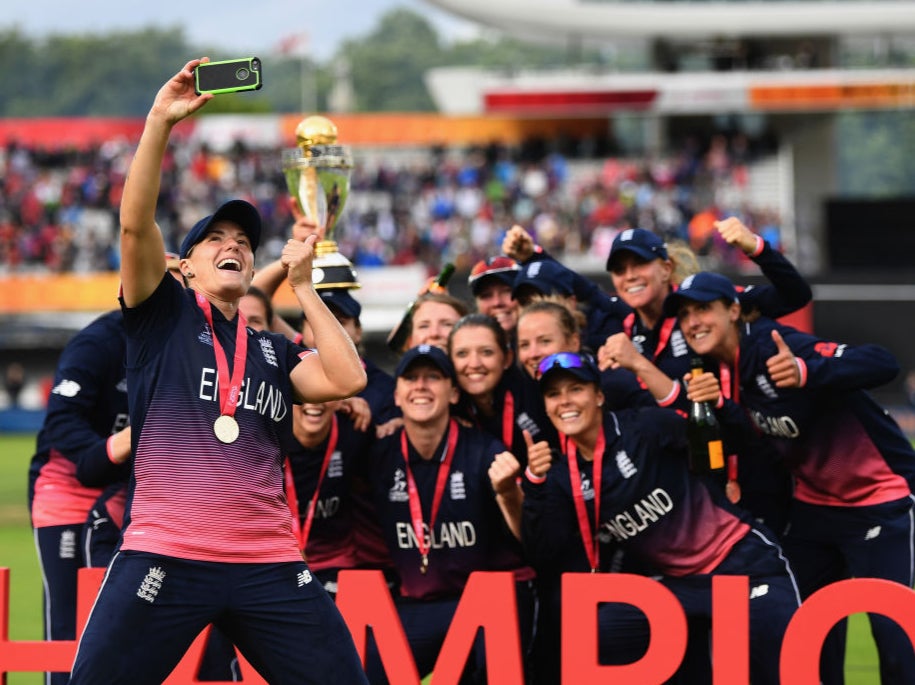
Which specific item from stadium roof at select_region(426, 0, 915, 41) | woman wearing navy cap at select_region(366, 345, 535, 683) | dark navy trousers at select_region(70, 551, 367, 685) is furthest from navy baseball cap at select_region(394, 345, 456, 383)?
stadium roof at select_region(426, 0, 915, 41)

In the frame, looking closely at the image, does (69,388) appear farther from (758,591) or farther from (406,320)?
(758,591)

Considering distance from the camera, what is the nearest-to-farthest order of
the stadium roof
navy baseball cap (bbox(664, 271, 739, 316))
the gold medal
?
1. the gold medal
2. navy baseball cap (bbox(664, 271, 739, 316))
3. the stadium roof

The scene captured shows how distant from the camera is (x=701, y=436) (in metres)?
5.89

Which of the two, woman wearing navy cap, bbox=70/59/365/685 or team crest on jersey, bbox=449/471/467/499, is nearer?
woman wearing navy cap, bbox=70/59/365/685

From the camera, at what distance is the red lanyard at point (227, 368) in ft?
Result: 15.1

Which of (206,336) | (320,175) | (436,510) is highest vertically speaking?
(320,175)

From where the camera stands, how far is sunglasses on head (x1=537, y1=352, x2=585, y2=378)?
5.79m

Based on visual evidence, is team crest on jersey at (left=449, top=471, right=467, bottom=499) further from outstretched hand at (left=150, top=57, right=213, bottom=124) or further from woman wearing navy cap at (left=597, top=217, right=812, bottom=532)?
outstretched hand at (left=150, top=57, right=213, bottom=124)

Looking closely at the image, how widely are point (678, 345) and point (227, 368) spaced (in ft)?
8.10

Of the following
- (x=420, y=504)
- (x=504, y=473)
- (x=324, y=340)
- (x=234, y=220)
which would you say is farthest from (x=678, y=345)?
(x=234, y=220)

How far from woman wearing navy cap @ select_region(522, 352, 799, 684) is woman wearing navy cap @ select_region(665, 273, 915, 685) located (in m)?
0.38

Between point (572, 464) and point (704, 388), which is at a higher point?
point (704, 388)

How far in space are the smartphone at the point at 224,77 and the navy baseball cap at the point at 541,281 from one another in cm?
276

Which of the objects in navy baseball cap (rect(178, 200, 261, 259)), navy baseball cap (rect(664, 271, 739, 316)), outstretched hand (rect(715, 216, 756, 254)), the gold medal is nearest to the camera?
the gold medal
